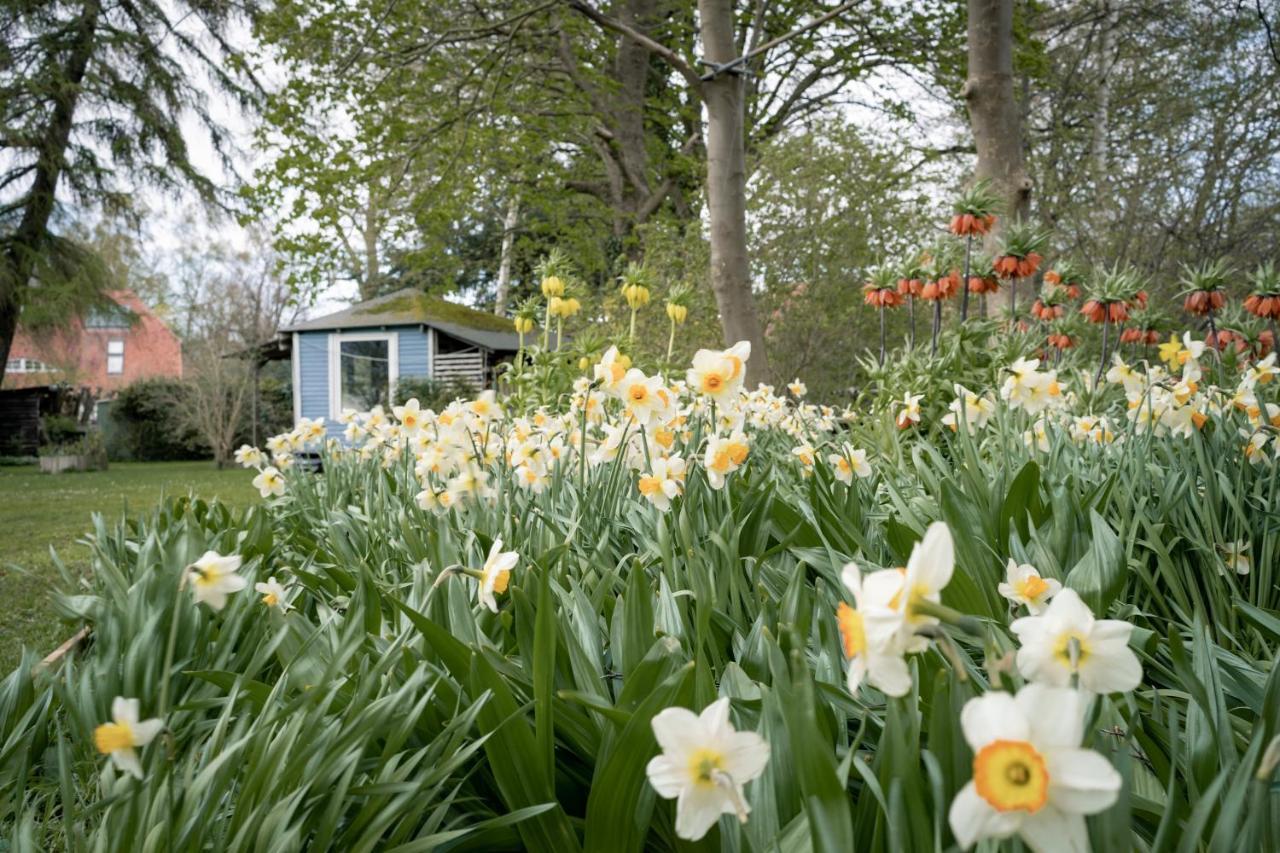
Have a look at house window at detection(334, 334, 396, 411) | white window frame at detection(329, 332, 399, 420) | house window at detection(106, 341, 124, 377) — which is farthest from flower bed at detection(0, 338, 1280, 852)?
house window at detection(106, 341, 124, 377)

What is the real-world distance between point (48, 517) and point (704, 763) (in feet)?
29.8

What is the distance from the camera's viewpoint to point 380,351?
18.8m

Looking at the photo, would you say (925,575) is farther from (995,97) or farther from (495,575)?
(995,97)

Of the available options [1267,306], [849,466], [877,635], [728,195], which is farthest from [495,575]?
[728,195]

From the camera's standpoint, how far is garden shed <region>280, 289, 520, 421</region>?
709 inches

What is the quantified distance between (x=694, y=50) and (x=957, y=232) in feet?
32.1

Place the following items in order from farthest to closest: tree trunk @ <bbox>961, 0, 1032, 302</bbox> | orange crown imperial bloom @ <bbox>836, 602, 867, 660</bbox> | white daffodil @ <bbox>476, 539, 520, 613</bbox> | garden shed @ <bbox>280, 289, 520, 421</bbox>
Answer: garden shed @ <bbox>280, 289, 520, 421</bbox> → tree trunk @ <bbox>961, 0, 1032, 302</bbox> → white daffodil @ <bbox>476, 539, 520, 613</bbox> → orange crown imperial bloom @ <bbox>836, 602, 867, 660</bbox>

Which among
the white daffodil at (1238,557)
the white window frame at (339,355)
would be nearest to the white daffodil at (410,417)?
the white daffodil at (1238,557)

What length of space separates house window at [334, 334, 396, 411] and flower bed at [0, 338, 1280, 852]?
649 inches

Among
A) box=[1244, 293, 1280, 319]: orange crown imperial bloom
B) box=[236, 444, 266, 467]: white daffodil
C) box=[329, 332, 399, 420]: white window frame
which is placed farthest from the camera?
box=[329, 332, 399, 420]: white window frame

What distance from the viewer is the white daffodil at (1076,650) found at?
2.31 feet

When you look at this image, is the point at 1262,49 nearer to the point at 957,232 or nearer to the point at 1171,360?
the point at 957,232

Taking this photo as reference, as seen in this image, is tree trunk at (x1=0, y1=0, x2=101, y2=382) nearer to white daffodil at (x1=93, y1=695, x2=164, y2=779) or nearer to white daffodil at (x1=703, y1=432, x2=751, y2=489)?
white daffodil at (x1=703, y1=432, x2=751, y2=489)

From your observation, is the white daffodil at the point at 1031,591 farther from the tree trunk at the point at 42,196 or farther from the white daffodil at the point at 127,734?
the tree trunk at the point at 42,196
